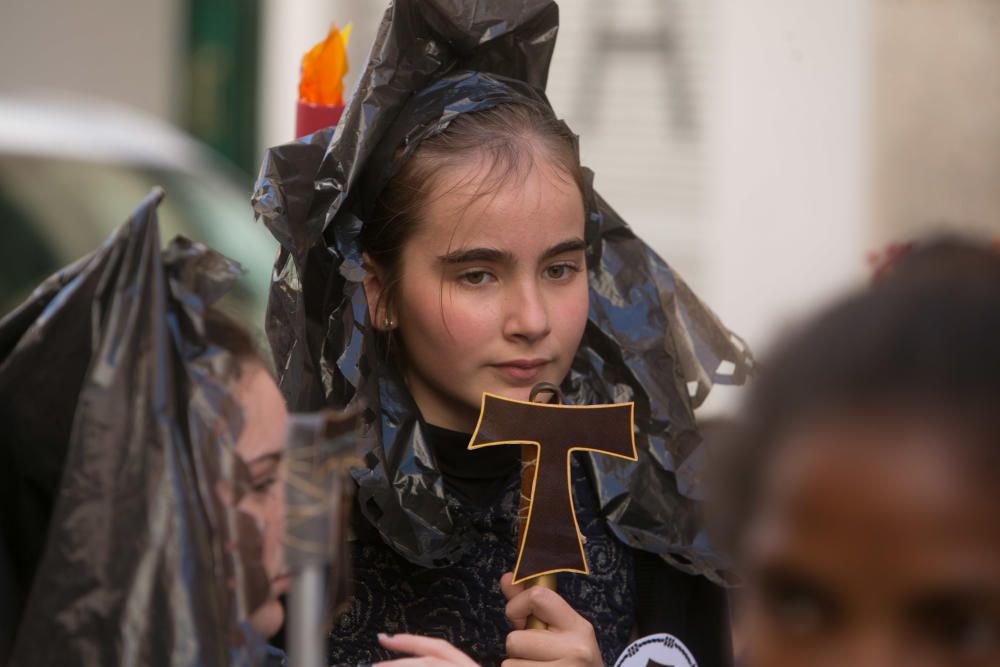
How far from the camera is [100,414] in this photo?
4.71 ft

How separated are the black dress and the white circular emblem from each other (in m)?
0.10

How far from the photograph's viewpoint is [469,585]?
7.53 feet

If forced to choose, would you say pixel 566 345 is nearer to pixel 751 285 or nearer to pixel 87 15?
pixel 751 285

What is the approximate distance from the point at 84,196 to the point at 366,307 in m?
3.45

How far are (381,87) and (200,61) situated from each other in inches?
261

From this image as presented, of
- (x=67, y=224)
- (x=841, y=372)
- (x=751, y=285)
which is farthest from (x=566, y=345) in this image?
(x=751, y=285)

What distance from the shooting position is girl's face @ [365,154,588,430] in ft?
7.36

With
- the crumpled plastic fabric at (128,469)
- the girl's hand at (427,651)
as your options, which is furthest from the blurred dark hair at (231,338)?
the girl's hand at (427,651)

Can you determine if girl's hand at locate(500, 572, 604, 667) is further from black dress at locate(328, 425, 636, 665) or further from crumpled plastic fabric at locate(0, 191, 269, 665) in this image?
crumpled plastic fabric at locate(0, 191, 269, 665)

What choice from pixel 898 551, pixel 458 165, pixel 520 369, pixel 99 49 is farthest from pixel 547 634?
pixel 99 49

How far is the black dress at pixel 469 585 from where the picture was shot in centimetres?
227

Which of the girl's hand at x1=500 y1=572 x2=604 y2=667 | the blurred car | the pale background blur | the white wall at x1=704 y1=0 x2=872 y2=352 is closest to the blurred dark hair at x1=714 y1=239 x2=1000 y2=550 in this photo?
the girl's hand at x1=500 y1=572 x2=604 y2=667

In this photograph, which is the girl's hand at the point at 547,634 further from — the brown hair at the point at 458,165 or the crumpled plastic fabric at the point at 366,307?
the brown hair at the point at 458,165

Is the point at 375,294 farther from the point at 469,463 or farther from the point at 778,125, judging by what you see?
the point at 778,125
